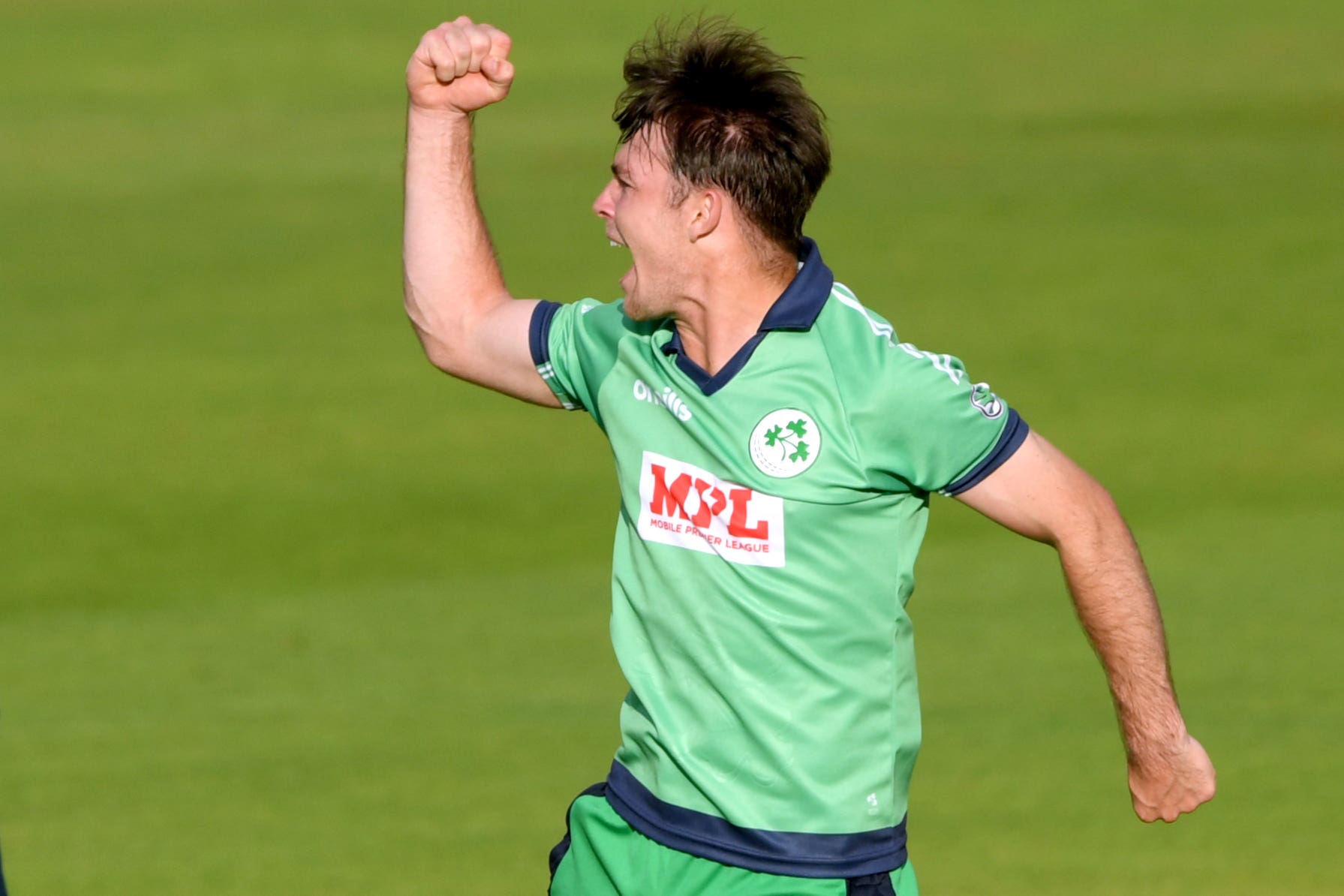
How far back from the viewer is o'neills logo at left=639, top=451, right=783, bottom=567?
12.9 ft

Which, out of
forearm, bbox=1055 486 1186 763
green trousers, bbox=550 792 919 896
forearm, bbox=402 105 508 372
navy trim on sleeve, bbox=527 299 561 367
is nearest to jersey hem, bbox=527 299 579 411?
navy trim on sleeve, bbox=527 299 561 367

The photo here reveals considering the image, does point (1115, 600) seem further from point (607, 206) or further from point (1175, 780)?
point (607, 206)

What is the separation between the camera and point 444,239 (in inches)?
180

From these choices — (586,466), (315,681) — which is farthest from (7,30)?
(315,681)

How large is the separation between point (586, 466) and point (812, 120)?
24.7 ft

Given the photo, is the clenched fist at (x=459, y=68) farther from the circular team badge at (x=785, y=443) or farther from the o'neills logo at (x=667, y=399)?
the circular team badge at (x=785, y=443)

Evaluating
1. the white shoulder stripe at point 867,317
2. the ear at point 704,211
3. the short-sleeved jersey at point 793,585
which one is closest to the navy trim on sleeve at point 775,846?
the short-sleeved jersey at point 793,585

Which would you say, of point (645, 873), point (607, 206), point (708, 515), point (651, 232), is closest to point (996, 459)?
point (708, 515)

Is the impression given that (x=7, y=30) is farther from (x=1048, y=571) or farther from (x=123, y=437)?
(x=1048, y=571)

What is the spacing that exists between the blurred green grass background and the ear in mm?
3041

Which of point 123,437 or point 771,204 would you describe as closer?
point 771,204

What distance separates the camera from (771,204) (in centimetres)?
409

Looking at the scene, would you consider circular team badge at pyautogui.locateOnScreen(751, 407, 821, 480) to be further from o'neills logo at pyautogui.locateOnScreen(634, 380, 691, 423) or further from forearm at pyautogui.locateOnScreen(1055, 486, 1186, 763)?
forearm at pyautogui.locateOnScreen(1055, 486, 1186, 763)

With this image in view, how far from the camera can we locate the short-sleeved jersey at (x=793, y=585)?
391cm
